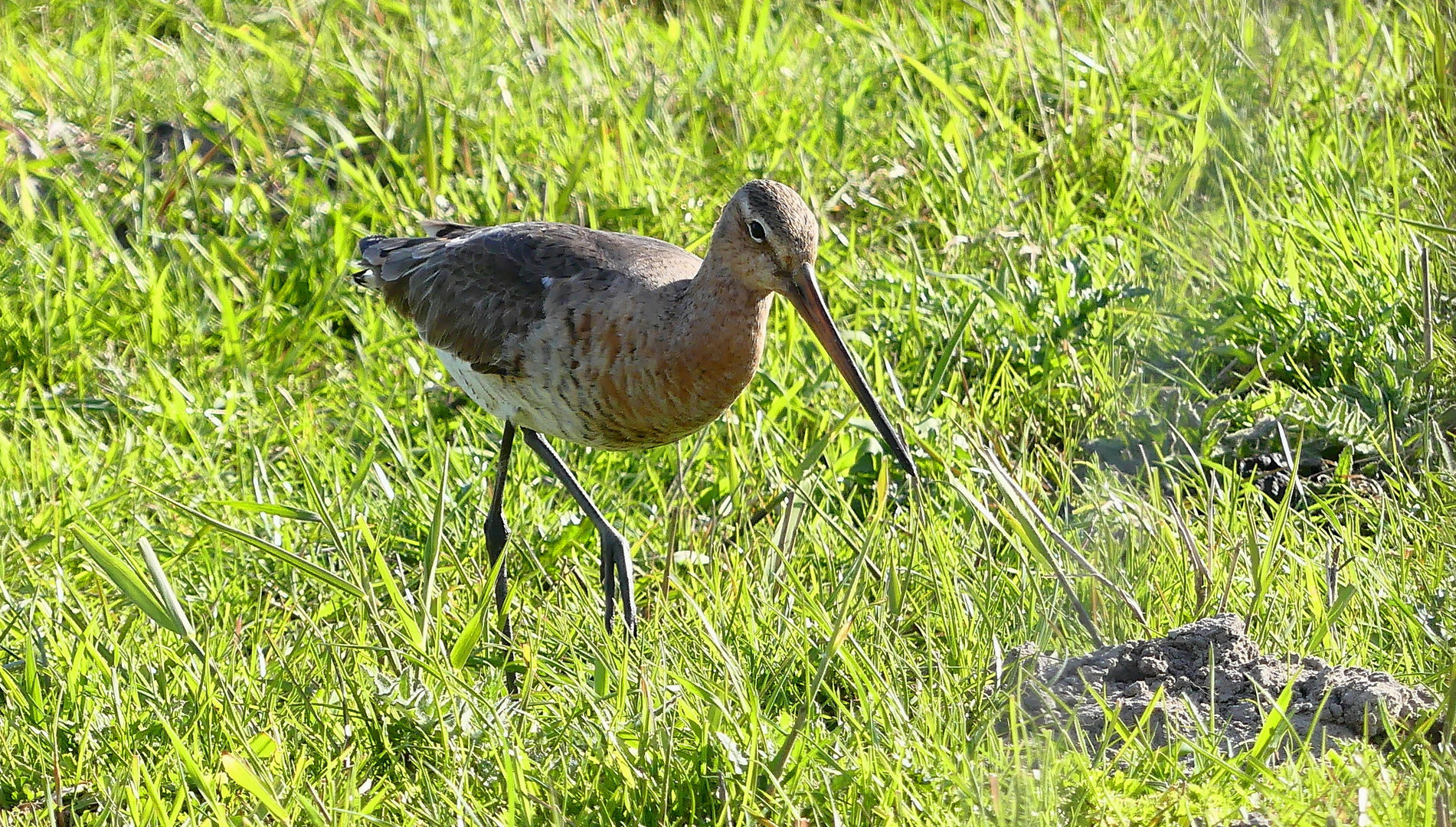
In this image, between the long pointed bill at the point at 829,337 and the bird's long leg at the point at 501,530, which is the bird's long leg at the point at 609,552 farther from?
the long pointed bill at the point at 829,337

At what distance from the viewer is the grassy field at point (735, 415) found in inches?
123

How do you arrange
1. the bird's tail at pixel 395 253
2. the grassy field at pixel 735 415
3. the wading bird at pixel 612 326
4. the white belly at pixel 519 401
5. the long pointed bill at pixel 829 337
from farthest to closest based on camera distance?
the bird's tail at pixel 395 253
the white belly at pixel 519 401
the wading bird at pixel 612 326
the long pointed bill at pixel 829 337
the grassy field at pixel 735 415

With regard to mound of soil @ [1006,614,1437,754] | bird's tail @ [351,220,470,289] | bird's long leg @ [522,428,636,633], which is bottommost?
bird's long leg @ [522,428,636,633]

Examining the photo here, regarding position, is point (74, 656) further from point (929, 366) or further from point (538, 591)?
point (929, 366)

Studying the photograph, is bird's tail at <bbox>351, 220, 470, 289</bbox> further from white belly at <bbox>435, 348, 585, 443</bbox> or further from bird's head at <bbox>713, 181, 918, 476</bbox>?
bird's head at <bbox>713, 181, 918, 476</bbox>

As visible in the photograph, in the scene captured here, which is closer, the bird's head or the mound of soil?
the mound of soil

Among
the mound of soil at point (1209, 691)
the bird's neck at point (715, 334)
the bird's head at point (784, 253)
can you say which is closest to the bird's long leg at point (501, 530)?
the bird's neck at point (715, 334)

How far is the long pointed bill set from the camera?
3748 mm

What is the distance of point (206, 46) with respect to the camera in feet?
21.8

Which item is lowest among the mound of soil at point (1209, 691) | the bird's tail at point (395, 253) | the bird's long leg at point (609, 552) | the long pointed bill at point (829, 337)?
the bird's long leg at point (609, 552)

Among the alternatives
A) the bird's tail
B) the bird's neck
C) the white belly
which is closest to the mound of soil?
the bird's neck

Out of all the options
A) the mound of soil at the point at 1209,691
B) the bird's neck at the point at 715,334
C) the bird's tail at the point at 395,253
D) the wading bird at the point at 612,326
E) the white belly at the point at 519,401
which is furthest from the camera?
the bird's tail at the point at 395,253

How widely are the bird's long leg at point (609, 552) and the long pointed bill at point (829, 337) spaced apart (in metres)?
0.83

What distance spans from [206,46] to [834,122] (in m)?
2.82
